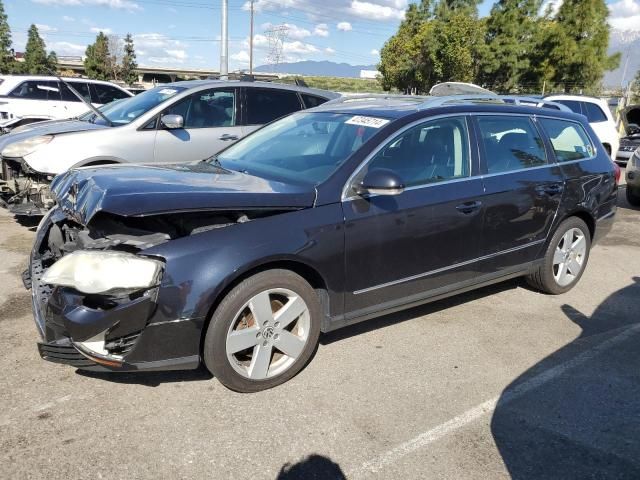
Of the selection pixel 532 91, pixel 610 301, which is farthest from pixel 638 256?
pixel 532 91

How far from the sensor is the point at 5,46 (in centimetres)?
6366

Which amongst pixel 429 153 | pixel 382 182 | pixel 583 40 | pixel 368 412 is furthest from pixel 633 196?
pixel 583 40

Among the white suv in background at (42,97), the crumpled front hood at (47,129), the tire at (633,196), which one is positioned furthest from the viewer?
the white suv in background at (42,97)

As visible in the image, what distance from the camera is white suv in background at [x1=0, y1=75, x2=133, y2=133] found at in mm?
12141

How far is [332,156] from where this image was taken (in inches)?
147

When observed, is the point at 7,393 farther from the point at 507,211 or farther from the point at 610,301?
the point at 610,301

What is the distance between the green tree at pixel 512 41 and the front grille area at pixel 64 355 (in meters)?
31.8

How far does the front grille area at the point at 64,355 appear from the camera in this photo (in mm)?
2906

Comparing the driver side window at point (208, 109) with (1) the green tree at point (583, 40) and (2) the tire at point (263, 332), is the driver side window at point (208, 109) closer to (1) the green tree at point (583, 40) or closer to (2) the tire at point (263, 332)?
(2) the tire at point (263, 332)

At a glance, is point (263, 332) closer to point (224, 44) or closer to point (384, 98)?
point (384, 98)

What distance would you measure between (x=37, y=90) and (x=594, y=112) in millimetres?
12154

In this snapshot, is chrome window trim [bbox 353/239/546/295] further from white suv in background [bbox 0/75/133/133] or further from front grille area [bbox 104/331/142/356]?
white suv in background [bbox 0/75/133/133]

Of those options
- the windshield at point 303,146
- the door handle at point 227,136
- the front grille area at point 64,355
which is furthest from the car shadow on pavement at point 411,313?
the door handle at point 227,136

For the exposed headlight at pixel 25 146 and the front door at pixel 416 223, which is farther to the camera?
the exposed headlight at pixel 25 146
